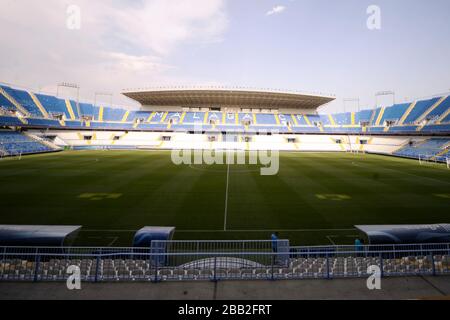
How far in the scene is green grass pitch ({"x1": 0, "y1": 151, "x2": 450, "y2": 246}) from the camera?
13.4 m

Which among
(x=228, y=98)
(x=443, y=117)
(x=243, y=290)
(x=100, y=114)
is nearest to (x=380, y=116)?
(x=443, y=117)

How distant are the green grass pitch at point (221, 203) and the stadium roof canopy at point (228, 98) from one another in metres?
44.8

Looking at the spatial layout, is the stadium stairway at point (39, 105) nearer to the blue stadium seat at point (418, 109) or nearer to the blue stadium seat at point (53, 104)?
the blue stadium seat at point (53, 104)

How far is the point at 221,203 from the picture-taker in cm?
1803

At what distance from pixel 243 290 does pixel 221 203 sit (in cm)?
1121

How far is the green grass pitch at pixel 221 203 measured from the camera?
13.4m

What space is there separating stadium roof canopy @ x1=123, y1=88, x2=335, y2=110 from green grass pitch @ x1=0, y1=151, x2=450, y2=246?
4479 cm

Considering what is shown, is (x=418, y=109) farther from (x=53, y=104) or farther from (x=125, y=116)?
(x=53, y=104)

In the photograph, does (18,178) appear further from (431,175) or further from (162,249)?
(431,175)

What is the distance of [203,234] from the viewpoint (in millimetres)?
12844

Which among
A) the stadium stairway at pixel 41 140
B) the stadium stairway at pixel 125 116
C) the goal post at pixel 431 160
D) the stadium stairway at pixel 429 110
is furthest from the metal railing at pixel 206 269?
the stadium stairway at pixel 125 116

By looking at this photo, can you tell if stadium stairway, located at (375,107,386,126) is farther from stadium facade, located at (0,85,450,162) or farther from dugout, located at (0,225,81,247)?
dugout, located at (0,225,81,247)

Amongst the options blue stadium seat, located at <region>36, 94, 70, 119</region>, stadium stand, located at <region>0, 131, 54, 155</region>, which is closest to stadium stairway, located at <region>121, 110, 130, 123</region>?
blue stadium seat, located at <region>36, 94, 70, 119</region>
